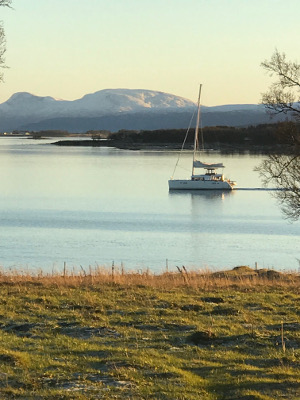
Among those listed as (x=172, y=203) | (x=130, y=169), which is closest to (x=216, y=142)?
(x=130, y=169)

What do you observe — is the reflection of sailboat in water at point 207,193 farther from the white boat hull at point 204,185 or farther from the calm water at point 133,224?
the white boat hull at point 204,185

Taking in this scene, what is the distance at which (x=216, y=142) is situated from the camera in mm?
197500

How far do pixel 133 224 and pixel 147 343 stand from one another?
46152 millimetres

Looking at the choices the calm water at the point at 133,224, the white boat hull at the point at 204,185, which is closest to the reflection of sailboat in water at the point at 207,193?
the calm water at the point at 133,224

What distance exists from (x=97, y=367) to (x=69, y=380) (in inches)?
31.9

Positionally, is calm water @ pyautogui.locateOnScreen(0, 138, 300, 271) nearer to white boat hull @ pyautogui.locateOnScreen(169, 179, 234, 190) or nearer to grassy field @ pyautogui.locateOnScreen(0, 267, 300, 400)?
white boat hull @ pyautogui.locateOnScreen(169, 179, 234, 190)

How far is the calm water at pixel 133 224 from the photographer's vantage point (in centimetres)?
4100

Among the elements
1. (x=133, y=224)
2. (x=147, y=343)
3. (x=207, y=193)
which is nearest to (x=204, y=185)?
(x=207, y=193)

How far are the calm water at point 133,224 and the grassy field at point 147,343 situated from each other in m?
18.9

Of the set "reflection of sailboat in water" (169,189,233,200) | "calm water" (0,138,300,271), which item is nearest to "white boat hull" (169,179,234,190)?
"reflection of sailboat in water" (169,189,233,200)

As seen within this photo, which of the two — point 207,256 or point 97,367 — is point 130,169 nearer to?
point 207,256

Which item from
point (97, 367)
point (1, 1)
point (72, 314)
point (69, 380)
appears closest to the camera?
point (69, 380)

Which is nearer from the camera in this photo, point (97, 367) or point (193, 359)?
point (97, 367)

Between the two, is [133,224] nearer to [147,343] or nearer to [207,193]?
[207,193]
